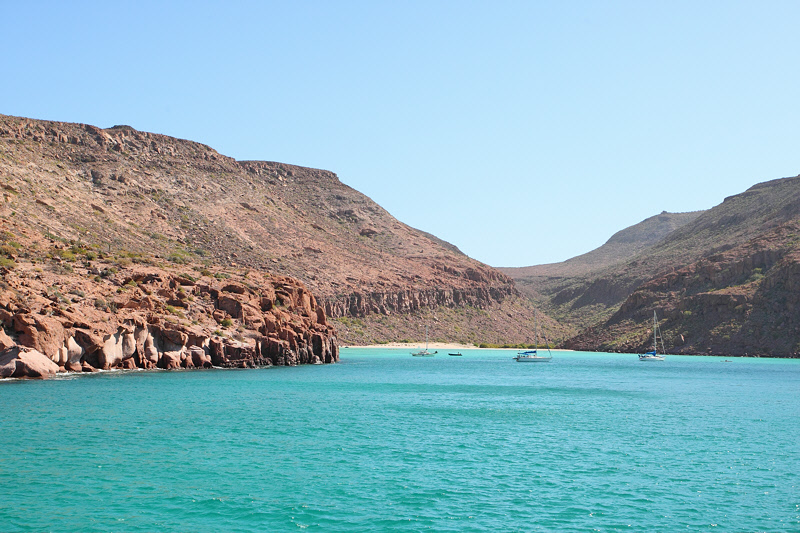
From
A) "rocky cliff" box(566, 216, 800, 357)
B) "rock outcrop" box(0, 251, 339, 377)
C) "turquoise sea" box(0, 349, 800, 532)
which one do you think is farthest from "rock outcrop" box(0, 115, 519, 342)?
"turquoise sea" box(0, 349, 800, 532)

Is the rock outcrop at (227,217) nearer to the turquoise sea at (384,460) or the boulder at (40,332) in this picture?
the boulder at (40,332)

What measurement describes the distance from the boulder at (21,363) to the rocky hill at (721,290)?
86211 millimetres

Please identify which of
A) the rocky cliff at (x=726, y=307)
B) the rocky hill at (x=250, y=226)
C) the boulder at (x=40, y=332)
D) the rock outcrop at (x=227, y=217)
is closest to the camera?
the boulder at (x=40, y=332)

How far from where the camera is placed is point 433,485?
21.5 metres

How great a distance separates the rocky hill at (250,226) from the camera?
297ft

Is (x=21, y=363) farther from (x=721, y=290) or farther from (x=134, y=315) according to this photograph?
(x=721, y=290)

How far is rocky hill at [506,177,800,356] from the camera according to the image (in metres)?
99.3

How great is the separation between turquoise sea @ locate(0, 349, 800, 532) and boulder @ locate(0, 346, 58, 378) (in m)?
1.78

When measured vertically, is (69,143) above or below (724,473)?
above

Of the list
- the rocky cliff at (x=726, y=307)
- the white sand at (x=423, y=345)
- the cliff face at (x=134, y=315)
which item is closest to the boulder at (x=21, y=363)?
the cliff face at (x=134, y=315)

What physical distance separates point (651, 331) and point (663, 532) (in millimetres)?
99605

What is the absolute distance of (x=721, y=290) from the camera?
108500 mm

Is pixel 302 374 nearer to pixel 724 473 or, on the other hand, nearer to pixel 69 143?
pixel 724 473

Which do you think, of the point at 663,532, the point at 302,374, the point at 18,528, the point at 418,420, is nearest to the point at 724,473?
the point at 663,532
